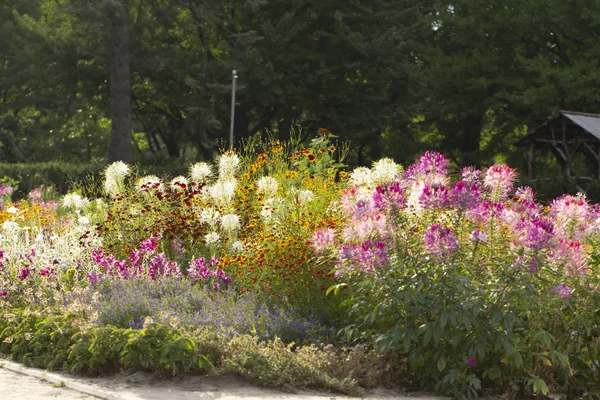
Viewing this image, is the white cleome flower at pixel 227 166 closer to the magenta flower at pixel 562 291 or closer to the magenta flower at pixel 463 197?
the magenta flower at pixel 463 197

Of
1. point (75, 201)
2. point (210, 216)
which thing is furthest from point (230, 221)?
point (75, 201)

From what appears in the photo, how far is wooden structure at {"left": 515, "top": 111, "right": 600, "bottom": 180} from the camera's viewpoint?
966 inches

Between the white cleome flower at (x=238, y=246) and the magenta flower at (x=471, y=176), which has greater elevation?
the magenta flower at (x=471, y=176)

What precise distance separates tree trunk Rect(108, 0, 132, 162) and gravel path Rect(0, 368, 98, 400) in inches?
734

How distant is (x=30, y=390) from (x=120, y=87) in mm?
19541

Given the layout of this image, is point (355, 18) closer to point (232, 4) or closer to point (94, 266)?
point (232, 4)

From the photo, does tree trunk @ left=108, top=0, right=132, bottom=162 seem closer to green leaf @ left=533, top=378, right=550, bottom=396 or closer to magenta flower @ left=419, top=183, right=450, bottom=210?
magenta flower @ left=419, top=183, right=450, bottom=210

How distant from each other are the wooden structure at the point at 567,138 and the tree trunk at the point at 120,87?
11.6m

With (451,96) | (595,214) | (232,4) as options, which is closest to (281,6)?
(232,4)

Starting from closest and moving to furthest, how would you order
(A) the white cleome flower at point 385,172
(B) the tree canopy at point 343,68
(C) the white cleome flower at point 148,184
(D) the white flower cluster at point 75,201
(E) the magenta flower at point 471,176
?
(E) the magenta flower at point 471,176
(A) the white cleome flower at point 385,172
(C) the white cleome flower at point 148,184
(D) the white flower cluster at point 75,201
(B) the tree canopy at point 343,68

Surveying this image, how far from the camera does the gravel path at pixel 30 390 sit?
18.8 feet

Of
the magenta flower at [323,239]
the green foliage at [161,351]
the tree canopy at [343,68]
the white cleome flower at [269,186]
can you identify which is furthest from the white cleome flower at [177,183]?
the tree canopy at [343,68]

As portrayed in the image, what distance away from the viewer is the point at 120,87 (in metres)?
24.7

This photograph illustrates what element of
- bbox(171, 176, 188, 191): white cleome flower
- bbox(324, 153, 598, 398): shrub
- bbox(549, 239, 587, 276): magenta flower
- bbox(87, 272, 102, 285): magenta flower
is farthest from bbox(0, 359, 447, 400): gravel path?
bbox(171, 176, 188, 191): white cleome flower
